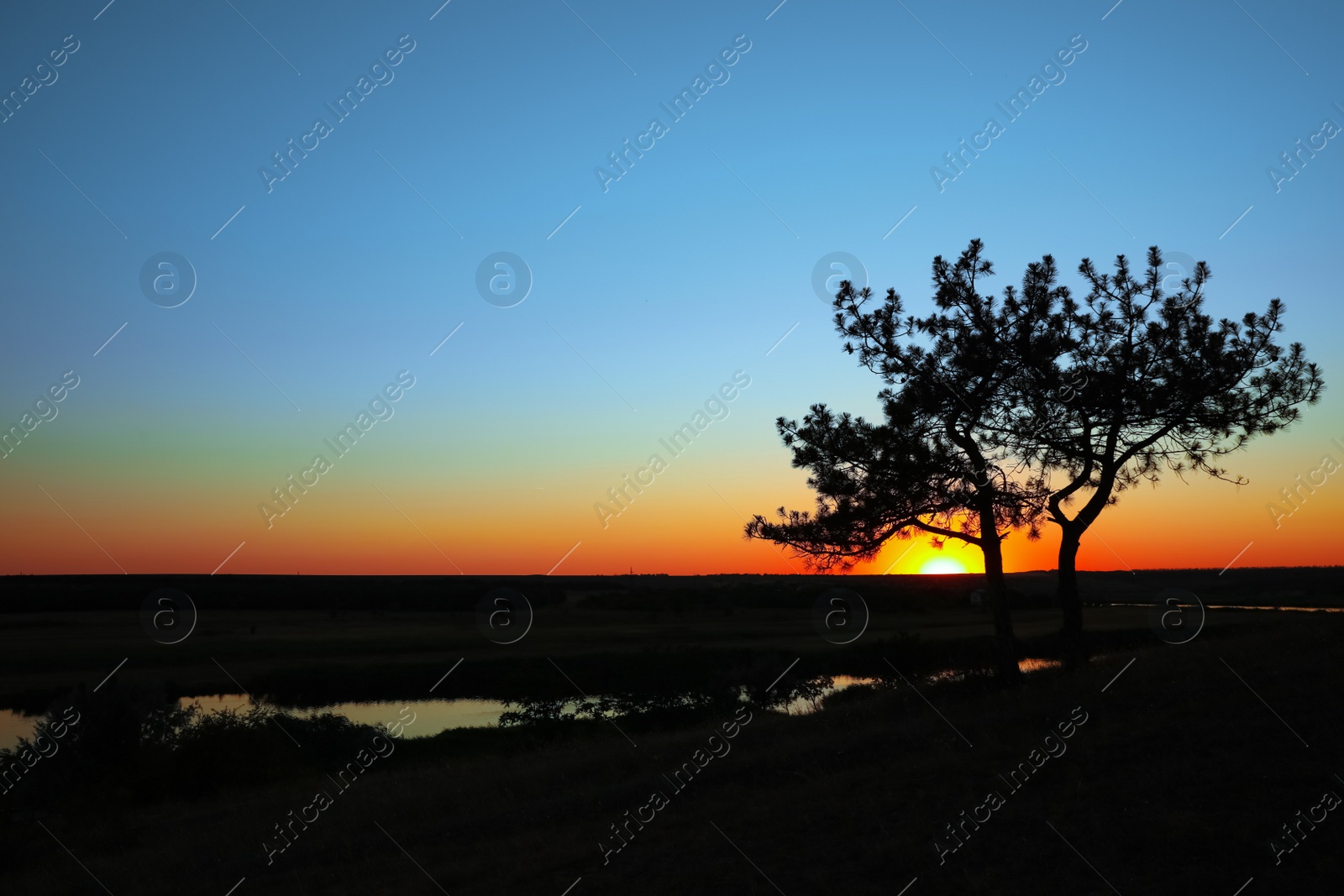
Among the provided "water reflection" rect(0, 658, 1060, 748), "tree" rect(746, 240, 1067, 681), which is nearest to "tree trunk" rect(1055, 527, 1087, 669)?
"tree" rect(746, 240, 1067, 681)

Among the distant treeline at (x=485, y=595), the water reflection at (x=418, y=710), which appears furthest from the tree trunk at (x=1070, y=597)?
the distant treeline at (x=485, y=595)

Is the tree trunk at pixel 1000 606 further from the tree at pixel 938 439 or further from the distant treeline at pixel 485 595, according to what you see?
the distant treeline at pixel 485 595

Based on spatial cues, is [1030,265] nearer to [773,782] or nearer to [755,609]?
[773,782]

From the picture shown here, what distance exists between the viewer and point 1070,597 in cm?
1745

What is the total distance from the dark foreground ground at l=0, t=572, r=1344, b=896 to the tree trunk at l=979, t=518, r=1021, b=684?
0.48m

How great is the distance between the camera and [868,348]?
1739cm

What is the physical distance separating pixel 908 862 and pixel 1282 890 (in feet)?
11.3

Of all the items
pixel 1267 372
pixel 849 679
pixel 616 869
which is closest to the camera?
pixel 616 869

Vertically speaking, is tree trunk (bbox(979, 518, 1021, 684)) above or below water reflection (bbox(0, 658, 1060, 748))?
below

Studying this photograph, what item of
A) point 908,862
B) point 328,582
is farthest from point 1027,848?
point 328,582

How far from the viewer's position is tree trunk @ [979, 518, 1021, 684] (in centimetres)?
1709

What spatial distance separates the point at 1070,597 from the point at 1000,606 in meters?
1.75

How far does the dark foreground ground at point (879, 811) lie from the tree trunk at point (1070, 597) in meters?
0.80

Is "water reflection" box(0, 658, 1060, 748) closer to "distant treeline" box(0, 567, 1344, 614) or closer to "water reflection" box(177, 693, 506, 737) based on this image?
"water reflection" box(177, 693, 506, 737)
